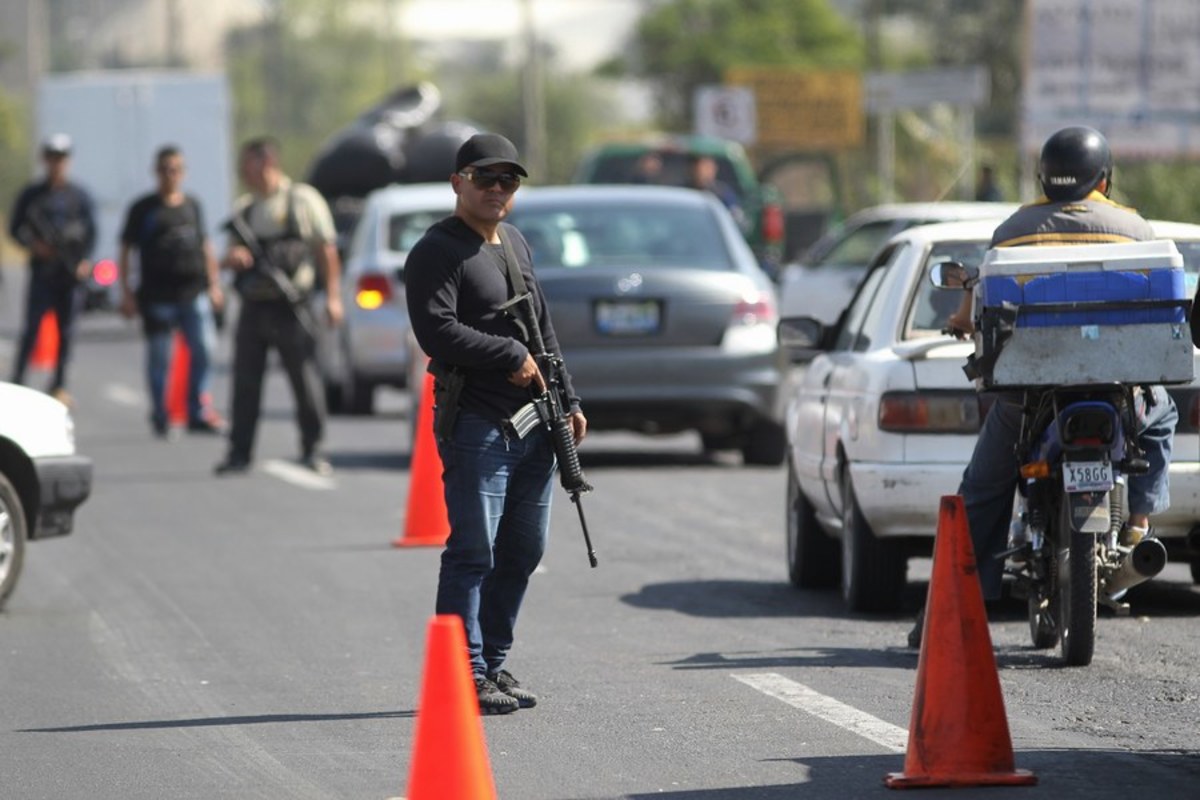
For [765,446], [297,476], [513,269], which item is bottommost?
[297,476]

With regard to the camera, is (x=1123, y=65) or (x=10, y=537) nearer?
(x=10, y=537)

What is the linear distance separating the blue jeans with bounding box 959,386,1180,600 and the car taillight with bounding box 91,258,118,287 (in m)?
26.8

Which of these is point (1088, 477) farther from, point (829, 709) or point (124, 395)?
point (124, 395)

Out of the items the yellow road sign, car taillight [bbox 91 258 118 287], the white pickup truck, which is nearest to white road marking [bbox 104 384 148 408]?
car taillight [bbox 91 258 118 287]

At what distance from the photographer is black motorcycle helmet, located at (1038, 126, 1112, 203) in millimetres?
9188

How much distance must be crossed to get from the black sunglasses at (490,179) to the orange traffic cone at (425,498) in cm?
483

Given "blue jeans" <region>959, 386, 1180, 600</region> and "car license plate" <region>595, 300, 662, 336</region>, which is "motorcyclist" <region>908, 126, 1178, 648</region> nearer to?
"blue jeans" <region>959, 386, 1180, 600</region>

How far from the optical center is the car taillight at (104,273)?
116 ft

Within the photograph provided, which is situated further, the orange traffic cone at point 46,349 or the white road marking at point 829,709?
the orange traffic cone at point 46,349

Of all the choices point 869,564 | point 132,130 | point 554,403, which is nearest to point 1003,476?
point 869,564

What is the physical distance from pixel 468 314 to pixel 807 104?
41.1m

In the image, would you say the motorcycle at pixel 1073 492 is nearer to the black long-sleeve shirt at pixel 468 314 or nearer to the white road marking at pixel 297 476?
the black long-sleeve shirt at pixel 468 314

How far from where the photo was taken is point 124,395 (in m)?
25.4

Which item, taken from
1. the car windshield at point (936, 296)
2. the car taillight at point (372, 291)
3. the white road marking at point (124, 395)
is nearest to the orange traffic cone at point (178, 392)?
the car taillight at point (372, 291)
